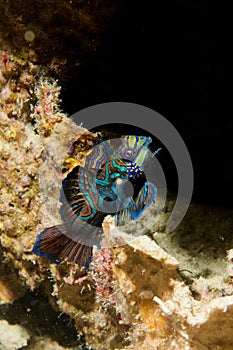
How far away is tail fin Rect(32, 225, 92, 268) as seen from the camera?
2.76m

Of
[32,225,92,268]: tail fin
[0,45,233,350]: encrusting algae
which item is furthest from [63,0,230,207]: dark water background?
[32,225,92,268]: tail fin

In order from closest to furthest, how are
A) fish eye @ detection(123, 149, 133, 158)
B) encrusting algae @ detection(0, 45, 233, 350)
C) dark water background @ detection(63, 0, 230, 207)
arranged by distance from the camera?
1. encrusting algae @ detection(0, 45, 233, 350)
2. fish eye @ detection(123, 149, 133, 158)
3. dark water background @ detection(63, 0, 230, 207)

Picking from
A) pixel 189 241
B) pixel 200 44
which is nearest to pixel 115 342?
pixel 189 241

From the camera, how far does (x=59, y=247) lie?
110 inches

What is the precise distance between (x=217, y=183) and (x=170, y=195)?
0.54m

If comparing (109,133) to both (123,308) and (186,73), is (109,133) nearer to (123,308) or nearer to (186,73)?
(186,73)

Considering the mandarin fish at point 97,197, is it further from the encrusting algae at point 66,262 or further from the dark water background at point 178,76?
the dark water background at point 178,76

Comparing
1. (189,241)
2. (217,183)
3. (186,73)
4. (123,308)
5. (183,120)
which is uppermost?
(186,73)

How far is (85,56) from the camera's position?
11.2 feet

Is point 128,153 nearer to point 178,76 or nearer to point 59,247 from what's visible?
point 59,247

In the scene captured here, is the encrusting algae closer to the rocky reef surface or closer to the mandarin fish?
the rocky reef surface

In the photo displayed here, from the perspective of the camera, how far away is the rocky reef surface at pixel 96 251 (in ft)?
7.83

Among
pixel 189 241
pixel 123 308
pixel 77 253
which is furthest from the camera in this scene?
pixel 189 241

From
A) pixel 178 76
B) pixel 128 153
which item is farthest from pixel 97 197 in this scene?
pixel 178 76
